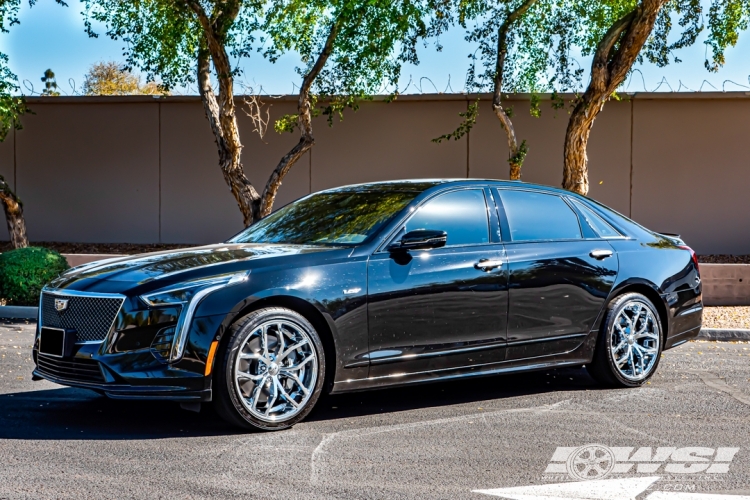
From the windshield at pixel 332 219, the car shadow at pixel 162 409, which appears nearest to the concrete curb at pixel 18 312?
the car shadow at pixel 162 409

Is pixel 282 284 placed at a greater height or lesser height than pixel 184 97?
lesser

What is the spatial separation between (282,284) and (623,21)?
8927mm

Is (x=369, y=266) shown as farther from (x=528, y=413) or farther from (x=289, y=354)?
(x=528, y=413)

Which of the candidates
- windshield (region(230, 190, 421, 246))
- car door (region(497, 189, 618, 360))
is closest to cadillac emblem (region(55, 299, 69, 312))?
windshield (region(230, 190, 421, 246))

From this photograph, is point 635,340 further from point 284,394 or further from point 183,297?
point 183,297

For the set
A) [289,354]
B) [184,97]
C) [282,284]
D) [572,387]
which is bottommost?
[572,387]

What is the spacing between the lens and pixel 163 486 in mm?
4859

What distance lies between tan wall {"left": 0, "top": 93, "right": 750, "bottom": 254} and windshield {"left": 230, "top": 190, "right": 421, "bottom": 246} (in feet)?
35.7

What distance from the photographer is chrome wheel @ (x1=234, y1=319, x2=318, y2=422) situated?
6.01 m

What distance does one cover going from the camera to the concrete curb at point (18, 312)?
12.5 meters

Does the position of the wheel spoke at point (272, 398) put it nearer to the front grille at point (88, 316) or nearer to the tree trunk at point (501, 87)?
the front grille at point (88, 316)

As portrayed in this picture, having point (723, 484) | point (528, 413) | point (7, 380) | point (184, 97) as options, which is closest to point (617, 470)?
point (723, 484)

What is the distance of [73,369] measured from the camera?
6059 millimetres

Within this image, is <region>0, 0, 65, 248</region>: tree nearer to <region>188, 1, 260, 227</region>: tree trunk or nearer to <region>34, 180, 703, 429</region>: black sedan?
<region>188, 1, 260, 227</region>: tree trunk
